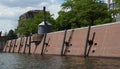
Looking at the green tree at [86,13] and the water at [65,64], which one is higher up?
the green tree at [86,13]

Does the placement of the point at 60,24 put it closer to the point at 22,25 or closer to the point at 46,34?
the point at 46,34

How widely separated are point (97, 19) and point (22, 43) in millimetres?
26985

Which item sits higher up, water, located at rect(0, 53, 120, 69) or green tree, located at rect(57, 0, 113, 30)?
green tree, located at rect(57, 0, 113, 30)

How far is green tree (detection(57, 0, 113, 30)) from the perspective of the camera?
267ft

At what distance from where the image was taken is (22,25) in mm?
138000

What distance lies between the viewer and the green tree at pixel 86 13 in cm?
8131

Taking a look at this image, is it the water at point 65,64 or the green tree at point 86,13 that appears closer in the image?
the water at point 65,64

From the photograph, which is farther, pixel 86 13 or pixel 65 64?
pixel 86 13

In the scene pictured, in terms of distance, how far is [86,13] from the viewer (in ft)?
266

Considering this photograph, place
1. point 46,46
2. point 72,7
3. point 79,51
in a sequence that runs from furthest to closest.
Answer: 1. point 72,7
2. point 46,46
3. point 79,51

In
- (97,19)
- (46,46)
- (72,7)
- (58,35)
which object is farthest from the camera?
(72,7)

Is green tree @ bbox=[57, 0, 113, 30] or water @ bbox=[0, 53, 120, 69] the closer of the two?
water @ bbox=[0, 53, 120, 69]

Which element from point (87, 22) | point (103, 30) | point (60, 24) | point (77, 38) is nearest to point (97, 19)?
point (87, 22)

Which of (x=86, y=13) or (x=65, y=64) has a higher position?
(x=86, y=13)
